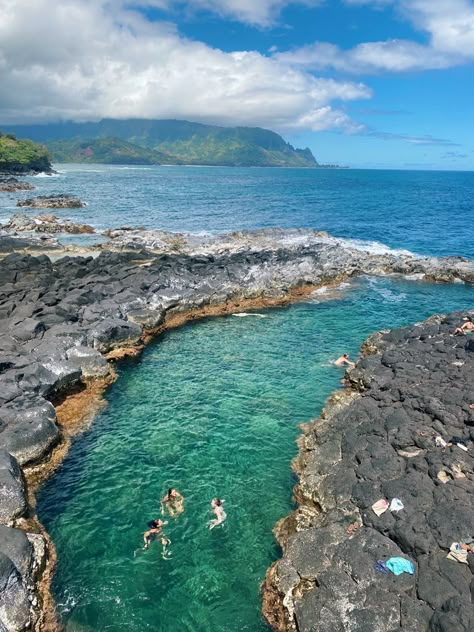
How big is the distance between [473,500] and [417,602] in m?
4.42

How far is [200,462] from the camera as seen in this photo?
21938 mm

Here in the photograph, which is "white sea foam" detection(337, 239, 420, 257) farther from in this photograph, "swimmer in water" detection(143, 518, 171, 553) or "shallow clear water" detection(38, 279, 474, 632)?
"swimmer in water" detection(143, 518, 171, 553)

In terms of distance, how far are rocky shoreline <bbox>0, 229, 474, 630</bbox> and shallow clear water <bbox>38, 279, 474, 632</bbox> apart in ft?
4.29

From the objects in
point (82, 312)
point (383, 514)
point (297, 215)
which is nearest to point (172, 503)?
point (383, 514)

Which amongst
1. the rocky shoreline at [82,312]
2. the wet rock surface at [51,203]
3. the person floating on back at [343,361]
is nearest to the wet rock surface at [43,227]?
the rocky shoreline at [82,312]

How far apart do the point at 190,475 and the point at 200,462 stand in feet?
3.31

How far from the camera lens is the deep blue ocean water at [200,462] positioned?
15.2 metres

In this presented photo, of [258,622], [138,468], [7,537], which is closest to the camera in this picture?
[258,622]

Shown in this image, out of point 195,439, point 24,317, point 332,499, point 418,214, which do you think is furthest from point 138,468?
point 418,214

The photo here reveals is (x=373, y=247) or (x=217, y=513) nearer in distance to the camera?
(x=217, y=513)

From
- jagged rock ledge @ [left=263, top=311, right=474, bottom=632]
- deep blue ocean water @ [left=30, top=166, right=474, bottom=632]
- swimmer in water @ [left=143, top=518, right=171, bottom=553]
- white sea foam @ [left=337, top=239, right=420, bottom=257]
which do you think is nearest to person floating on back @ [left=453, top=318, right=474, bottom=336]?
jagged rock ledge @ [left=263, top=311, right=474, bottom=632]

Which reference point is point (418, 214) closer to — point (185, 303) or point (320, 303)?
point (320, 303)

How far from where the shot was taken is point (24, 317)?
34.4 meters

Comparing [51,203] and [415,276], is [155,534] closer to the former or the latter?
[415,276]
